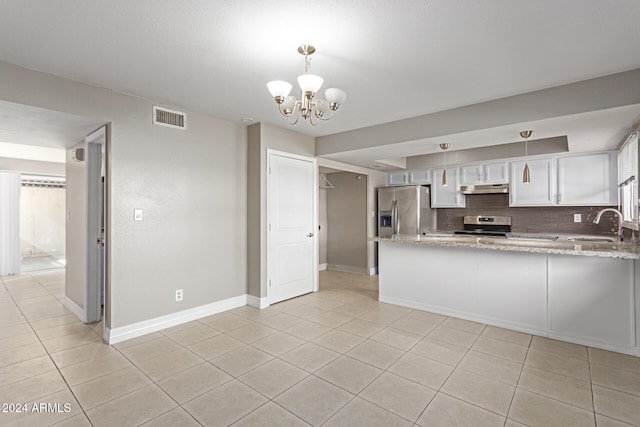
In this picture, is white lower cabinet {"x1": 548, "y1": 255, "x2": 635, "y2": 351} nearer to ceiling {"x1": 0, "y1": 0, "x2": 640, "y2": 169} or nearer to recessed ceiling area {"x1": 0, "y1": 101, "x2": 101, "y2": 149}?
ceiling {"x1": 0, "y1": 0, "x2": 640, "y2": 169}

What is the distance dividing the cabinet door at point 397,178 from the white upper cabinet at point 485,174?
3.62 ft

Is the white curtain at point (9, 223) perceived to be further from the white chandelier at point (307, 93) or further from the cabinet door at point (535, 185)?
the cabinet door at point (535, 185)

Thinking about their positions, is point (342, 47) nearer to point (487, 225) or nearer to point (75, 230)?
point (75, 230)

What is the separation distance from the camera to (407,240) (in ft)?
13.4

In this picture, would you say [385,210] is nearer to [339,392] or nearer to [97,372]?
[339,392]

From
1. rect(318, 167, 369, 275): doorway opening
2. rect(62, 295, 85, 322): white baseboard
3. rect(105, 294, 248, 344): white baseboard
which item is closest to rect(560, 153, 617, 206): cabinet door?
rect(318, 167, 369, 275): doorway opening

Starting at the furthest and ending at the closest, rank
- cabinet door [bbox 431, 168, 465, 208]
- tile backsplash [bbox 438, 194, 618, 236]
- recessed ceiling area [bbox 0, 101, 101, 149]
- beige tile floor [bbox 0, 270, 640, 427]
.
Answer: cabinet door [bbox 431, 168, 465, 208]
tile backsplash [bbox 438, 194, 618, 236]
recessed ceiling area [bbox 0, 101, 101, 149]
beige tile floor [bbox 0, 270, 640, 427]

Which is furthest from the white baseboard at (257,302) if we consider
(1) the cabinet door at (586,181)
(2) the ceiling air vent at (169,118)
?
(1) the cabinet door at (586,181)

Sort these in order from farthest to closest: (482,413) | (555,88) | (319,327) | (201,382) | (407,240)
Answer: (407,240) < (319,327) < (555,88) < (201,382) < (482,413)

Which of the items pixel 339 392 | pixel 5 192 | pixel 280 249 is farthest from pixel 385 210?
pixel 5 192

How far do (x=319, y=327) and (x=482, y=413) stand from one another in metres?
1.81

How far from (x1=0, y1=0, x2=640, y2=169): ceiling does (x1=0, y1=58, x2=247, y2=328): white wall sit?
0.22 meters

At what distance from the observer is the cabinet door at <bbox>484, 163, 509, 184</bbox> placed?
534cm

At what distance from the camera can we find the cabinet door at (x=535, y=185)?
493cm
